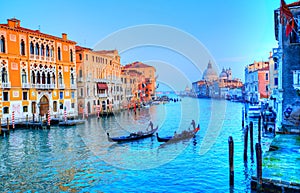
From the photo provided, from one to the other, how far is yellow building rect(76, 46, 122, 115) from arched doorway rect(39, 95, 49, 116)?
3798 mm

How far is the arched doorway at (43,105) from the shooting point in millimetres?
27625

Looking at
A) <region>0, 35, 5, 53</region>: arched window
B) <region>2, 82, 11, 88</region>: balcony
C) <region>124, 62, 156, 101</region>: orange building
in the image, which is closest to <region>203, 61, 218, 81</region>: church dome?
<region>124, 62, 156, 101</region>: orange building

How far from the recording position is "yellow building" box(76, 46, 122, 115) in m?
34.0

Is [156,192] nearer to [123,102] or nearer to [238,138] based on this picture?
[238,138]

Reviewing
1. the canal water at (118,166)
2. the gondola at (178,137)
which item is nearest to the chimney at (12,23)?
the canal water at (118,166)

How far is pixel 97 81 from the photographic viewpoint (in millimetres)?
36812

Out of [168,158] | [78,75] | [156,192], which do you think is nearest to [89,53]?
[78,75]

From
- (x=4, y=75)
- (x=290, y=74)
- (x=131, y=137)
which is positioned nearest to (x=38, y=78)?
(x=4, y=75)

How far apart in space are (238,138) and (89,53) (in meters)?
22.1

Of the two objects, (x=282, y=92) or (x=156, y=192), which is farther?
(x=282, y=92)

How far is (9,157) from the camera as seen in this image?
14.0 meters

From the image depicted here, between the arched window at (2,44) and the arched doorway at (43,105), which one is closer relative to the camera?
the arched window at (2,44)

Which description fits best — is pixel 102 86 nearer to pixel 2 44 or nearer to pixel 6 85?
pixel 6 85

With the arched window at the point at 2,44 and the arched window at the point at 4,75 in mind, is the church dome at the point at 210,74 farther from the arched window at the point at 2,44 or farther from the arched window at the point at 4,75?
the arched window at the point at 2,44
